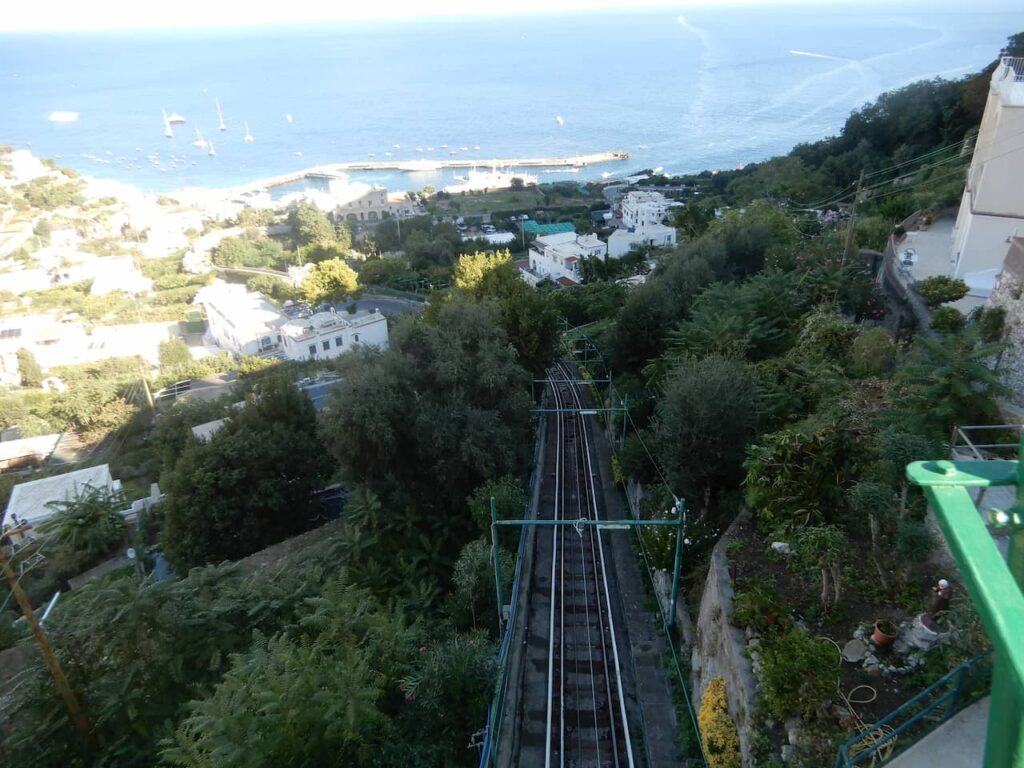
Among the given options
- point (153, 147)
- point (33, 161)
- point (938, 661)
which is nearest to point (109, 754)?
point (938, 661)

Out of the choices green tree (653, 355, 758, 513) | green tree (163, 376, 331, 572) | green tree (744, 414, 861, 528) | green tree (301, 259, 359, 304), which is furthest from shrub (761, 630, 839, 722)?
green tree (301, 259, 359, 304)

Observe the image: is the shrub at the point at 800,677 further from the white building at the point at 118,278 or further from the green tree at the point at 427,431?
the white building at the point at 118,278

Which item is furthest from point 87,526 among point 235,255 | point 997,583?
point 235,255

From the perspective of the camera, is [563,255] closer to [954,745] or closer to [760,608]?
[760,608]

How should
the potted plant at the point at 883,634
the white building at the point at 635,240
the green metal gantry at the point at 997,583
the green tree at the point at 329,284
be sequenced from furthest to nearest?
1. the white building at the point at 635,240
2. the green tree at the point at 329,284
3. the potted plant at the point at 883,634
4. the green metal gantry at the point at 997,583

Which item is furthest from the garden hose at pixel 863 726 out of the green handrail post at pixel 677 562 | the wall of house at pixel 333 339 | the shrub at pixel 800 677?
the wall of house at pixel 333 339
